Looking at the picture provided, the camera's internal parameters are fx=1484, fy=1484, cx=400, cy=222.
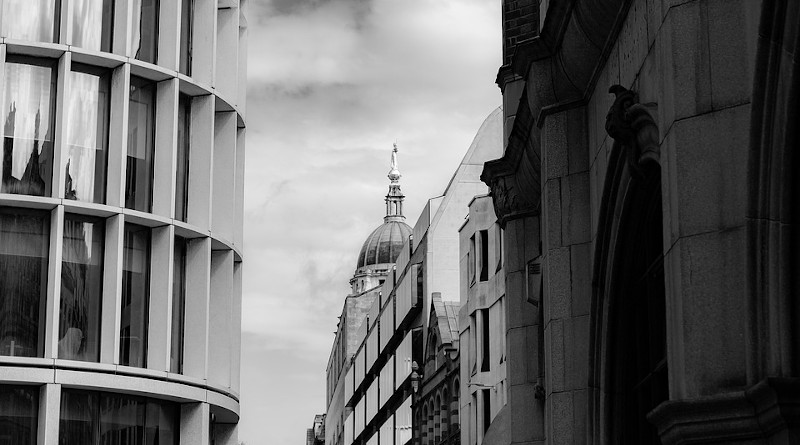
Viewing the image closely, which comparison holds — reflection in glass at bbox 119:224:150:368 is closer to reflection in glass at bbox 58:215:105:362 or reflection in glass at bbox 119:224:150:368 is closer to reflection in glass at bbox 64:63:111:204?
reflection in glass at bbox 58:215:105:362

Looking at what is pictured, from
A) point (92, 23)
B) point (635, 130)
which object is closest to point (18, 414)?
point (92, 23)

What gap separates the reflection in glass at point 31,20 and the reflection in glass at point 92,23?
1.32 ft

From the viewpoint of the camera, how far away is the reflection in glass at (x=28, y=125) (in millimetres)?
28047

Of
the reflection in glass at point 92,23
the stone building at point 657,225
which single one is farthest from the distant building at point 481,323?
the stone building at point 657,225

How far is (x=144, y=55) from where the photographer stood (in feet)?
99.3

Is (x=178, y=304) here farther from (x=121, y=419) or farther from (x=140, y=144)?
(x=140, y=144)

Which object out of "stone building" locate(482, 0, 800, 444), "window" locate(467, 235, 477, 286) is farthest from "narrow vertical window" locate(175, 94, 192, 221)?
"window" locate(467, 235, 477, 286)

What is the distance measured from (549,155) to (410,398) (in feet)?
199

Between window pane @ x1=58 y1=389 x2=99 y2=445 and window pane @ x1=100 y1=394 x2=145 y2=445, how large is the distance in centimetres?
20

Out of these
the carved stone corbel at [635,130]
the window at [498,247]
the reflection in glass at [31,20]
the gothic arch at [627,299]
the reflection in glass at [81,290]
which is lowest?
the gothic arch at [627,299]

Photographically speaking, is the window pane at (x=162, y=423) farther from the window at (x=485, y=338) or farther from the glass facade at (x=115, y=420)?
the window at (x=485, y=338)

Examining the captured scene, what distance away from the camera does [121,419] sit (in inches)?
1107

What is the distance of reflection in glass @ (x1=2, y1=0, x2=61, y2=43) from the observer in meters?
28.7

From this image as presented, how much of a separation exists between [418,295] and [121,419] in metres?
50.8
